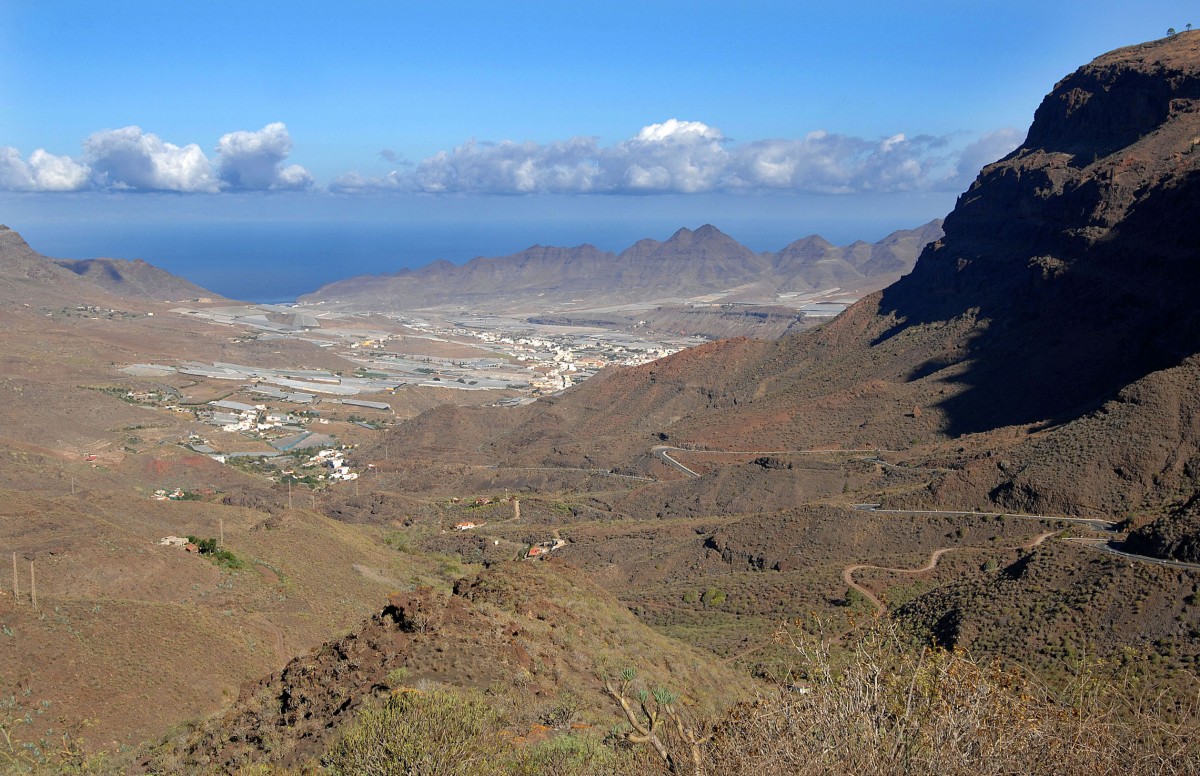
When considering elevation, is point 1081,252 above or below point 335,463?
above

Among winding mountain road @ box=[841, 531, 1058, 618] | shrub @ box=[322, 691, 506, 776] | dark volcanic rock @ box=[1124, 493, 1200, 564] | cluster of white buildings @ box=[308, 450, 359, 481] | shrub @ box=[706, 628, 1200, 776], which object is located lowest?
cluster of white buildings @ box=[308, 450, 359, 481]

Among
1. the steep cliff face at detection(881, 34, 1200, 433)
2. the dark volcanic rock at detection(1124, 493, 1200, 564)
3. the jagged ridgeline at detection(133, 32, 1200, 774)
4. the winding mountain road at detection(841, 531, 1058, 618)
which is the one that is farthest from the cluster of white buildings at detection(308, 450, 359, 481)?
the dark volcanic rock at detection(1124, 493, 1200, 564)

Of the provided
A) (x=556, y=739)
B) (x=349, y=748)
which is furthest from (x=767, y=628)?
(x=349, y=748)

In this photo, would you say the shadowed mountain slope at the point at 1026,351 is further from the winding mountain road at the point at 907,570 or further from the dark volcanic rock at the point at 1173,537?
the dark volcanic rock at the point at 1173,537

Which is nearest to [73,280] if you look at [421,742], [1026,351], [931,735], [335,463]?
[335,463]

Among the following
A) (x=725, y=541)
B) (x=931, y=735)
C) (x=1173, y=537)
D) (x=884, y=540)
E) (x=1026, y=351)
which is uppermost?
(x=931, y=735)

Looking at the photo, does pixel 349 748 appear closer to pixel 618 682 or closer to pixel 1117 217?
pixel 618 682

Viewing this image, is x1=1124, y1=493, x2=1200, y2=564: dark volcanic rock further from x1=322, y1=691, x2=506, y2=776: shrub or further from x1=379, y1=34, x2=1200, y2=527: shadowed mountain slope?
x1=322, y1=691, x2=506, y2=776: shrub

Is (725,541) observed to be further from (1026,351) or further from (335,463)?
(335,463)
